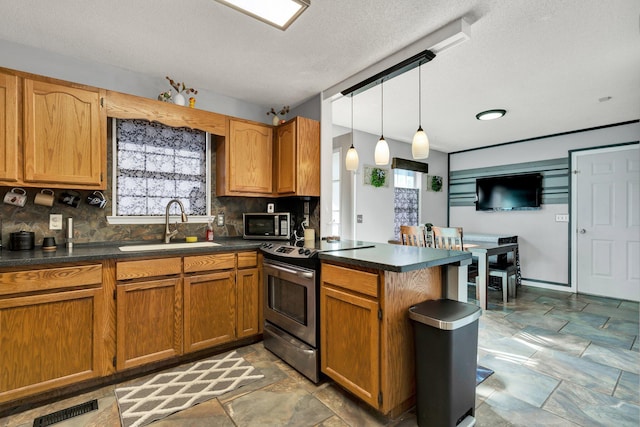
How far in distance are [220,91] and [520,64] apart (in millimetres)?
2814

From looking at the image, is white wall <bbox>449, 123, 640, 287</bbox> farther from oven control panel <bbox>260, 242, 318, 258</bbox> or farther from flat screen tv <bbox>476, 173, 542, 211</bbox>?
oven control panel <bbox>260, 242, 318, 258</bbox>

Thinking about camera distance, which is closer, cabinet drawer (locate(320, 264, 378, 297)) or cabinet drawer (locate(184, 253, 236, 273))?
cabinet drawer (locate(320, 264, 378, 297))

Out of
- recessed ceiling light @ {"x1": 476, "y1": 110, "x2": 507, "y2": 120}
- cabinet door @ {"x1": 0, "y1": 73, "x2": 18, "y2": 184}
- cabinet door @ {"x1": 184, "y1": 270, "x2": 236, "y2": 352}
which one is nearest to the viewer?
cabinet door @ {"x1": 0, "y1": 73, "x2": 18, "y2": 184}

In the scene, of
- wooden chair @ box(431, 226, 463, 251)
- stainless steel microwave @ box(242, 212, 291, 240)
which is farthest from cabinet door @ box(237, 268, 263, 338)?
wooden chair @ box(431, 226, 463, 251)

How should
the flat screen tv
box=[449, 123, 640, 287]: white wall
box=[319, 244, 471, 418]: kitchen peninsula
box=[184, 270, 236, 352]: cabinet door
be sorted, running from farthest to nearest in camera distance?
the flat screen tv < box=[449, 123, 640, 287]: white wall < box=[184, 270, 236, 352]: cabinet door < box=[319, 244, 471, 418]: kitchen peninsula

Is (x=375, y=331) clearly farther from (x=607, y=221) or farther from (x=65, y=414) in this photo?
(x=607, y=221)

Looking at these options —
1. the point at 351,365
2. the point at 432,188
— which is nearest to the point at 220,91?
the point at 351,365

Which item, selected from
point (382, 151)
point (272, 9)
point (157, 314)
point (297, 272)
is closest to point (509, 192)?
point (382, 151)

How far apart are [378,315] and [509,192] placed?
481 centimetres

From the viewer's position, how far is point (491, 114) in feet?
12.6

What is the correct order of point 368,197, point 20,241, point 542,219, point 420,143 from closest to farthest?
point 20,241 → point 420,143 → point 368,197 → point 542,219

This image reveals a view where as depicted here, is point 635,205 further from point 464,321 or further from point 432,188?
point 464,321

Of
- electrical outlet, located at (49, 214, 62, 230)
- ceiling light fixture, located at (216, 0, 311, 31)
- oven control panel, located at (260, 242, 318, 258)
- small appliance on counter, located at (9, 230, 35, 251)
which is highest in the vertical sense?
ceiling light fixture, located at (216, 0, 311, 31)

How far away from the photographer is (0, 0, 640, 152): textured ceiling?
6.37 ft
